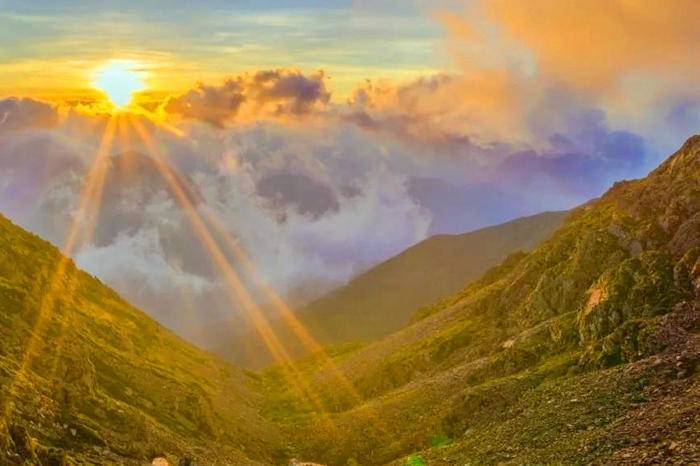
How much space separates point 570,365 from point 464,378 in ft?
88.4

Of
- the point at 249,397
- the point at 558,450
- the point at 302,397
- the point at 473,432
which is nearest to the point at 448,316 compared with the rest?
the point at 302,397

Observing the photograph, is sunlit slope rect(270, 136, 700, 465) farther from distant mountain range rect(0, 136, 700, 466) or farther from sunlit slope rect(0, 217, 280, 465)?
sunlit slope rect(0, 217, 280, 465)

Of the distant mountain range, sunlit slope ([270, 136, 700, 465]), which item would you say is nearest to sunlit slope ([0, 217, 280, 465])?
the distant mountain range

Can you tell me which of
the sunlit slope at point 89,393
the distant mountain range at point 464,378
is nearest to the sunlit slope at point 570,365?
the distant mountain range at point 464,378

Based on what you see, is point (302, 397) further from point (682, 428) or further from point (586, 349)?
point (682, 428)

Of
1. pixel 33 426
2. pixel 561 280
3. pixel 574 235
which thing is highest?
pixel 574 235

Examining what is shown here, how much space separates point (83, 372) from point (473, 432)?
164 ft

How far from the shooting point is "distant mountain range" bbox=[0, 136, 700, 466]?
217ft

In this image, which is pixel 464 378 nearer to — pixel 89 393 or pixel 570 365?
pixel 570 365

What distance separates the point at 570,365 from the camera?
9412cm

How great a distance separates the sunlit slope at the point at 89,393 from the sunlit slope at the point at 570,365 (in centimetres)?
1660

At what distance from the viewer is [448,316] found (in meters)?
181

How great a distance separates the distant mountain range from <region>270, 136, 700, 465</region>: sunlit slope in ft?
1.02

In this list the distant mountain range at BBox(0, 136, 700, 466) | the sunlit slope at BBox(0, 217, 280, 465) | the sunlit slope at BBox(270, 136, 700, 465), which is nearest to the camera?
the sunlit slope at BBox(270, 136, 700, 465)
